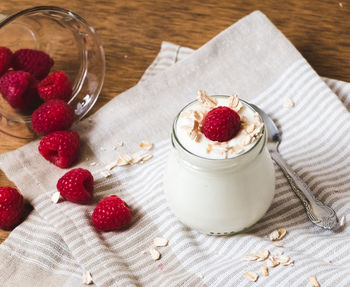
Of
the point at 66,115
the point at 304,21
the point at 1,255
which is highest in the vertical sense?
the point at 304,21

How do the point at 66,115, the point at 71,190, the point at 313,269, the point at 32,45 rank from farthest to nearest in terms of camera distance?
1. the point at 32,45
2. the point at 66,115
3. the point at 71,190
4. the point at 313,269

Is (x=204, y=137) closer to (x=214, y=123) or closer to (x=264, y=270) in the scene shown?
(x=214, y=123)

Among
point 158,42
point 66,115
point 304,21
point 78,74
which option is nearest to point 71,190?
point 66,115

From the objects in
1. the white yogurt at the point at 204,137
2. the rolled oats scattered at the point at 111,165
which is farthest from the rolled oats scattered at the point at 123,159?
the white yogurt at the point at 204,137

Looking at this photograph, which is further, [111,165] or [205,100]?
[111,165]

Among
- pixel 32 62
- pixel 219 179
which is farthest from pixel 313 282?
pixel 32 62

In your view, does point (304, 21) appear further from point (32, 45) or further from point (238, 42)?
point (32, 45)

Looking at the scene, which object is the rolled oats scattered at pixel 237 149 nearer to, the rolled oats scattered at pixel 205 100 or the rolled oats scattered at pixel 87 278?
the rolled oats scattered at pixel 205 100
